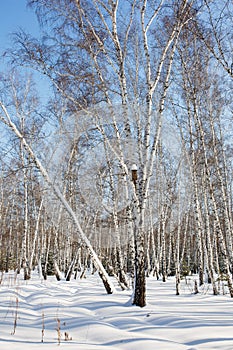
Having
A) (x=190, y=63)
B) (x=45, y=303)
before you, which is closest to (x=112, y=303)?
(x=45, y=303)

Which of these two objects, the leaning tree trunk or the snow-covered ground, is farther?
the leaning tree trunk

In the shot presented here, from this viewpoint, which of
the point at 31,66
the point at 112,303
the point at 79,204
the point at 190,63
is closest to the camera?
the point at 112,303

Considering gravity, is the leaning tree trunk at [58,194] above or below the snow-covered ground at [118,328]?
above

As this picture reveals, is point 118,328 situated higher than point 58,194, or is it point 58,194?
point 58,194

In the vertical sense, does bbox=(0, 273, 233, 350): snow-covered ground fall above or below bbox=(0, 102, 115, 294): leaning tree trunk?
below

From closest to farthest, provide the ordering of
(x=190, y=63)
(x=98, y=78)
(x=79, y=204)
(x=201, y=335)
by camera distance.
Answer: (x=201, y=335) < (x=98, y=78) < (x=190, y=63) < (x=79, y=204)

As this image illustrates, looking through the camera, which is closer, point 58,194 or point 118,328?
point 118,328

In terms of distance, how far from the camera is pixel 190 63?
913 centimetres

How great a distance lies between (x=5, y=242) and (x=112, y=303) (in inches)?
994

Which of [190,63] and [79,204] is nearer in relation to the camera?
[190,63]

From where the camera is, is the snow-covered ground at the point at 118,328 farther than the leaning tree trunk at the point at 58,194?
No

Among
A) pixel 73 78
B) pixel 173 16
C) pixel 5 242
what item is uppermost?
pixel 173 16

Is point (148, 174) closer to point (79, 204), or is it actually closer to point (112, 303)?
point (112, 303)

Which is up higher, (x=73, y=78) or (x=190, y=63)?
(x=190, y=63)
